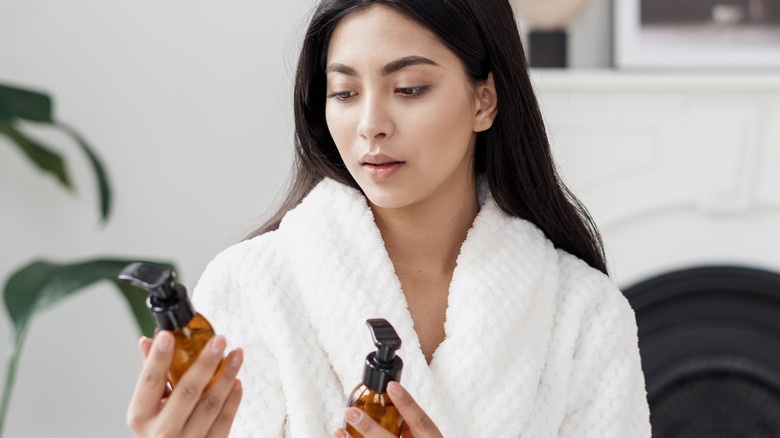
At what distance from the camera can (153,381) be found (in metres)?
0.72

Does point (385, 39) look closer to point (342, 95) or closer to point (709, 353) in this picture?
point (342, 95)

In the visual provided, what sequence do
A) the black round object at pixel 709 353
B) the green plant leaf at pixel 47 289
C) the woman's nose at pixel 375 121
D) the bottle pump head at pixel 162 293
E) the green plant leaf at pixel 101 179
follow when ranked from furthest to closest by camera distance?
1. the black round object at pixel 709 353
2. the green plant leaf at pixel 101 179
3. the green plant leaf at pixel 47 289
4. the woman's nose at pixel 375 121
5. the bottle pump head at pixel 162 293

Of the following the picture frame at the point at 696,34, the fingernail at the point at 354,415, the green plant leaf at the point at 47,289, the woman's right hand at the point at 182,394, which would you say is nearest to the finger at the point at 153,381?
the woman's right hand at the point at 182,394

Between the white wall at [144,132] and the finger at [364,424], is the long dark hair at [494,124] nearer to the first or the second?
the finger at [364,424]

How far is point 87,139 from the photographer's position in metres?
2.19

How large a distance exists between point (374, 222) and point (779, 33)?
4.84 ft

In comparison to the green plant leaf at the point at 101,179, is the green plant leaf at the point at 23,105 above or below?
above

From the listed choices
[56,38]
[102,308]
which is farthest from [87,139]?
[102,308]

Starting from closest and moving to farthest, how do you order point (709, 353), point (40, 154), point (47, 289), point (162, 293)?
point (162, 293)
point (47, 289)
point (40, 154)
point (709, 353)

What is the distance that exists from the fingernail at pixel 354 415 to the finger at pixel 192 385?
0.40 feet

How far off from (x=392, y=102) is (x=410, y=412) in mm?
421

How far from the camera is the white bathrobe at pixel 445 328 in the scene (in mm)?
1062

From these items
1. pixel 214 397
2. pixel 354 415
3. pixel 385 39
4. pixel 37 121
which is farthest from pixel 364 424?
pixel 37 121

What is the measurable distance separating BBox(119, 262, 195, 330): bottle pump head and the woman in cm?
37
